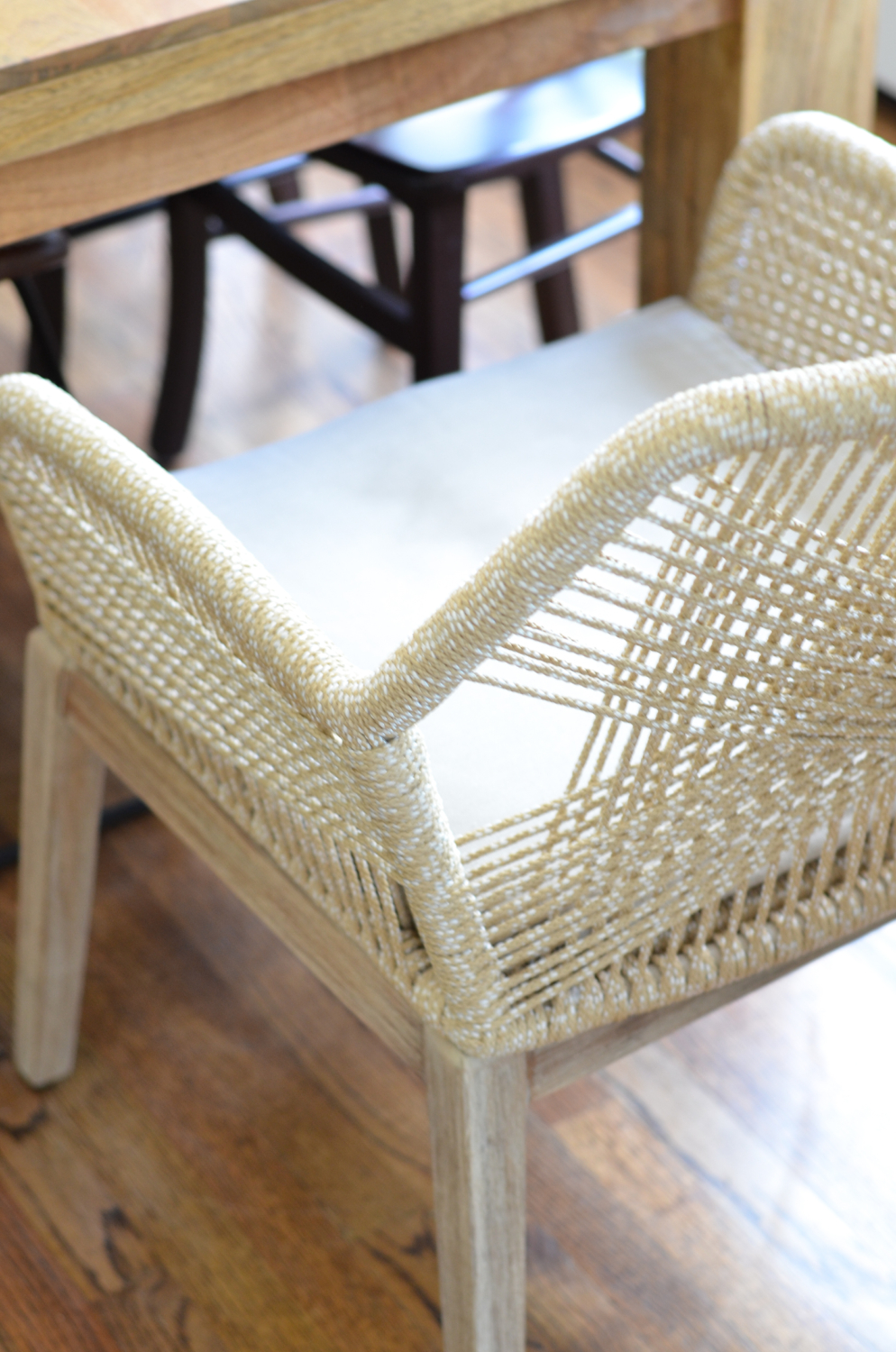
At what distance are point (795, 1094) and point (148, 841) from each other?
0.61m

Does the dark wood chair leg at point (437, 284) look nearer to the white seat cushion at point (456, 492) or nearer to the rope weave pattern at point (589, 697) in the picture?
the white seat cushion at point (456, 492)

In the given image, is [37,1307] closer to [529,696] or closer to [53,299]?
[529,696]

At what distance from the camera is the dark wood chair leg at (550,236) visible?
1.61 m

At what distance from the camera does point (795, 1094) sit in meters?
1.16

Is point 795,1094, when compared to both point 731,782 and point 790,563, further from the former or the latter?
point 790,563

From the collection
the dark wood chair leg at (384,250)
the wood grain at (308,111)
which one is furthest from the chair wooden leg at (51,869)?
the dark wood chair leg at (384,250)

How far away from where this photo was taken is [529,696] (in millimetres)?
689

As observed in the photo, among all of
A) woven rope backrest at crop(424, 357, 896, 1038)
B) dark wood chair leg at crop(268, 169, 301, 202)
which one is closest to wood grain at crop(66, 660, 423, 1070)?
woven rope backrest at crop(424, 357, 896, 1038)

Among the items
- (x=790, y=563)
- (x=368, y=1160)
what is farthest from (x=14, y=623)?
(x=790, y=563)

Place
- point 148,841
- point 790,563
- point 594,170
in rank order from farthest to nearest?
point 594,170 < point 148,841 < point 790,563

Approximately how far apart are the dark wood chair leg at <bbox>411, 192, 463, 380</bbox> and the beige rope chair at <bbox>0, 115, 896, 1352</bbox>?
0.38 metres

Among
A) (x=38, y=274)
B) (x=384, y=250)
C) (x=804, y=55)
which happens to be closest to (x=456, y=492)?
(x=804, y=55)

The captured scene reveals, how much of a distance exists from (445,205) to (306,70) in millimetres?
464

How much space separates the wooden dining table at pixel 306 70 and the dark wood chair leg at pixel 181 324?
0.62 m
